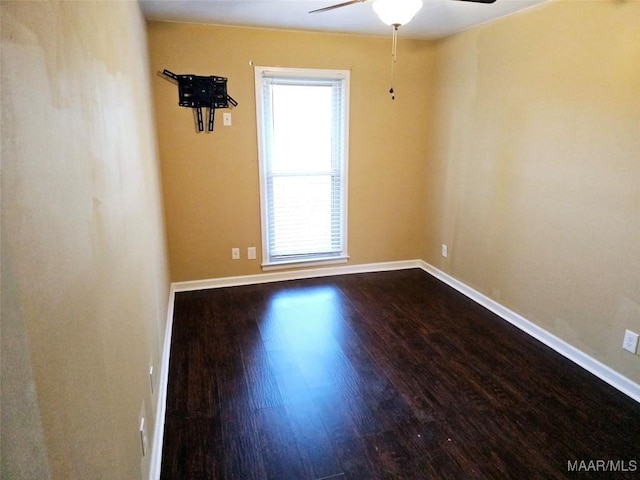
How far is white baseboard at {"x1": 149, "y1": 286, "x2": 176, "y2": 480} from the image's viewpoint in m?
1.75

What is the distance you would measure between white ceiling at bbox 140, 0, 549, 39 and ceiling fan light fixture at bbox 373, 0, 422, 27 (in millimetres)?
806

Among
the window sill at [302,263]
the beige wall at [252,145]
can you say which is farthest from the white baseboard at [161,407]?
the window sill at [302,263]

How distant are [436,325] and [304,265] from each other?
1537 mm

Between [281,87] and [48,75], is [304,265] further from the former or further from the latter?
[48,75]

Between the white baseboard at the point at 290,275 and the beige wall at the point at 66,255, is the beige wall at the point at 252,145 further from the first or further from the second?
the beige wall at the point at 66,255

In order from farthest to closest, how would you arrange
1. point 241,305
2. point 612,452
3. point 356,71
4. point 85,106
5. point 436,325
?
point 356,71, point 241,305, point 436,325, point 612,452, point 85,106

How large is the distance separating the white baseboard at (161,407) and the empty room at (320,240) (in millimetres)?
18

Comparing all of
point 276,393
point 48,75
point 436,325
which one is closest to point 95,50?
point 48,75

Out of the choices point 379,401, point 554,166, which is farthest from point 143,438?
point 554,166

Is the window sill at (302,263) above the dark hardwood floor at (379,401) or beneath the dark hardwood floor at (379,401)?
above

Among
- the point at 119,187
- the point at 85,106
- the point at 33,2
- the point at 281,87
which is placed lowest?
the point at 119,187

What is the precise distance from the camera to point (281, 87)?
367cm

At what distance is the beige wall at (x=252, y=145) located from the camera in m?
3.42

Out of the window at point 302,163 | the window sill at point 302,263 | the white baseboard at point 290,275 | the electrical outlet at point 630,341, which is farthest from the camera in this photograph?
the window sill at point 302,263
